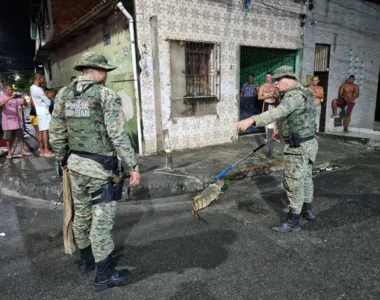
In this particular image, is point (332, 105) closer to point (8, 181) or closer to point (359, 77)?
point (359, 77)

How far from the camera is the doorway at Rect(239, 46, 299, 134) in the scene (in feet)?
28.2

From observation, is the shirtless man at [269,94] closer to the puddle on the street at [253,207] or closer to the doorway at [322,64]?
the doorway at [322,64]

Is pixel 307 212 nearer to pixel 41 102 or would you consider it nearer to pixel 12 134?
pixel 41 102

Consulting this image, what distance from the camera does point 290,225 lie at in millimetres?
3301

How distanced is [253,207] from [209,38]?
458 centimetres

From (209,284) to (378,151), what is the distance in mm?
7153

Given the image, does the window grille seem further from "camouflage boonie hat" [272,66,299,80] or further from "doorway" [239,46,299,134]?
"camouflage boonie hat" [272,66,299,80]

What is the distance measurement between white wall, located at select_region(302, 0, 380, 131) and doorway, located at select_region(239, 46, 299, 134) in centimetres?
55

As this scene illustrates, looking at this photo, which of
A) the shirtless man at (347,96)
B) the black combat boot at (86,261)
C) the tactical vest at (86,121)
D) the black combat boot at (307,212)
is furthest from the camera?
the shirtless man at (347,96)

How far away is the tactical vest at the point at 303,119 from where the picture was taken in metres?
3.19

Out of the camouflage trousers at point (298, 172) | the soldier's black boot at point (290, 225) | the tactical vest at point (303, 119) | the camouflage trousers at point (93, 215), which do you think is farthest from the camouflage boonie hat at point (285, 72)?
the camouflage trousers at point (93, 215)

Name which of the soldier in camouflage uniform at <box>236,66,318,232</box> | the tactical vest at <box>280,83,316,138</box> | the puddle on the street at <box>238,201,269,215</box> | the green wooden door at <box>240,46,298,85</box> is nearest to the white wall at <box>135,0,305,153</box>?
the green wooden door at <box>240,46,298,85</box>

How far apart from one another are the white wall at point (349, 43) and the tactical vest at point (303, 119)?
6375 mm

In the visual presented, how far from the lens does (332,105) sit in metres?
9.79
